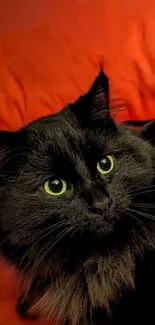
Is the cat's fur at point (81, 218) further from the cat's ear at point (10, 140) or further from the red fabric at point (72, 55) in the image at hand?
the red fabric at point (72, 55)

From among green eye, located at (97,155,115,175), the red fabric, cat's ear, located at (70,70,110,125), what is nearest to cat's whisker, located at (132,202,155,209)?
green eye, located at (97,155,115,175)

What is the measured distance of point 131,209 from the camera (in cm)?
103

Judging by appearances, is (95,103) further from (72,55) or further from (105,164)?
(72,55)

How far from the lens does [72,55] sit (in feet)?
5.62

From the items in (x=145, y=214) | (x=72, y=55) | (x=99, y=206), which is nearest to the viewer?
(x=99, y=206)

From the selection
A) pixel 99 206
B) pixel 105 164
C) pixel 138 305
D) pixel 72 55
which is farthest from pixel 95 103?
pixel 72 55

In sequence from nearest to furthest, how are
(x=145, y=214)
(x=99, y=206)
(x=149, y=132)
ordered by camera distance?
(x=99, y=206) → (x=145, y=214) → (x=149, y=132)

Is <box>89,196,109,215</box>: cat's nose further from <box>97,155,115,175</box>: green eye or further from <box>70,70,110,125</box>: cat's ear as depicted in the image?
<box>70,70,110,125</box>: cat's ear

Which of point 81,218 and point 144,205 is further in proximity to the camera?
point 144,205

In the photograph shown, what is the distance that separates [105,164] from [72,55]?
80 cm

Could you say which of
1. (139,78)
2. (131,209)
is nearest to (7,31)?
(139,78)

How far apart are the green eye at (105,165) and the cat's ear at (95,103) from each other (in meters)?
0.11

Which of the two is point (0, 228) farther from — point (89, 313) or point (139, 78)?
point (139, 78)

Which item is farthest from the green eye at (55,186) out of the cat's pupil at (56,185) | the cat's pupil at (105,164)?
the cat's pupil at (105,164)
